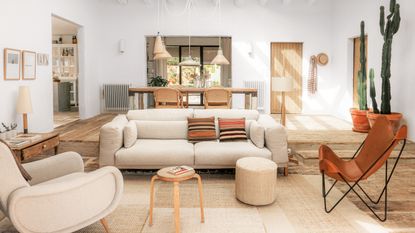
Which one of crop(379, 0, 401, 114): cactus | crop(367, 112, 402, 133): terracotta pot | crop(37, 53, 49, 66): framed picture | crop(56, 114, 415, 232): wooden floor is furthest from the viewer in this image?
crop(37, 53, 49, 66): framed picture

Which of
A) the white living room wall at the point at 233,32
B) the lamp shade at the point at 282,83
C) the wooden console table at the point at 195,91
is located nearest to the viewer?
the lamp shade at the point at 282,83

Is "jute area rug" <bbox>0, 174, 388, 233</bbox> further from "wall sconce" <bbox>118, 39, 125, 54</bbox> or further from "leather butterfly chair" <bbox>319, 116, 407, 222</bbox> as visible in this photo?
"wall sconce" <bbox>118, 39, 125, 54</bbox>

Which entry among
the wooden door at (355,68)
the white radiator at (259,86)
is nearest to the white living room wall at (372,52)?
the wooden door at (355,68)

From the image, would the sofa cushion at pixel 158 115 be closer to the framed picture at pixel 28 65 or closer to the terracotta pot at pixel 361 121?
the framed picture at pixel 28 65

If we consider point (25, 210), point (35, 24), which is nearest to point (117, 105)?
point (35, 24)

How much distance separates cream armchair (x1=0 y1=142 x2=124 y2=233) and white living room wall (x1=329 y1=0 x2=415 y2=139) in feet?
18.9

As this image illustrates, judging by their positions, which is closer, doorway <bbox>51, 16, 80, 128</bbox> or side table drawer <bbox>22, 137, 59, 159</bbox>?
side table drawer <bbox>22, 137, 59, 159</bbox>

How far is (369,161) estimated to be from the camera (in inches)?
152

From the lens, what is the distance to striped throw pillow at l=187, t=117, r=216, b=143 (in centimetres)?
501

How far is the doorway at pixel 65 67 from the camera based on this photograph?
1153 centimetres

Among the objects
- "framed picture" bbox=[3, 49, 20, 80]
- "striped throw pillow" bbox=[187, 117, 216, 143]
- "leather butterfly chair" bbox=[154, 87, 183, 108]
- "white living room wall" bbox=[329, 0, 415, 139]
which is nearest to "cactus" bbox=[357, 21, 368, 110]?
"white living room wall" bbox=[329, 0, 415, 139]

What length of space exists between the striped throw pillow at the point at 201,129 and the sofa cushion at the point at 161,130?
0.14 meters

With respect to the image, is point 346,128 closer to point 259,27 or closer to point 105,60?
point 259,27

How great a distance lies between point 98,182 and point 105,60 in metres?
8.37
